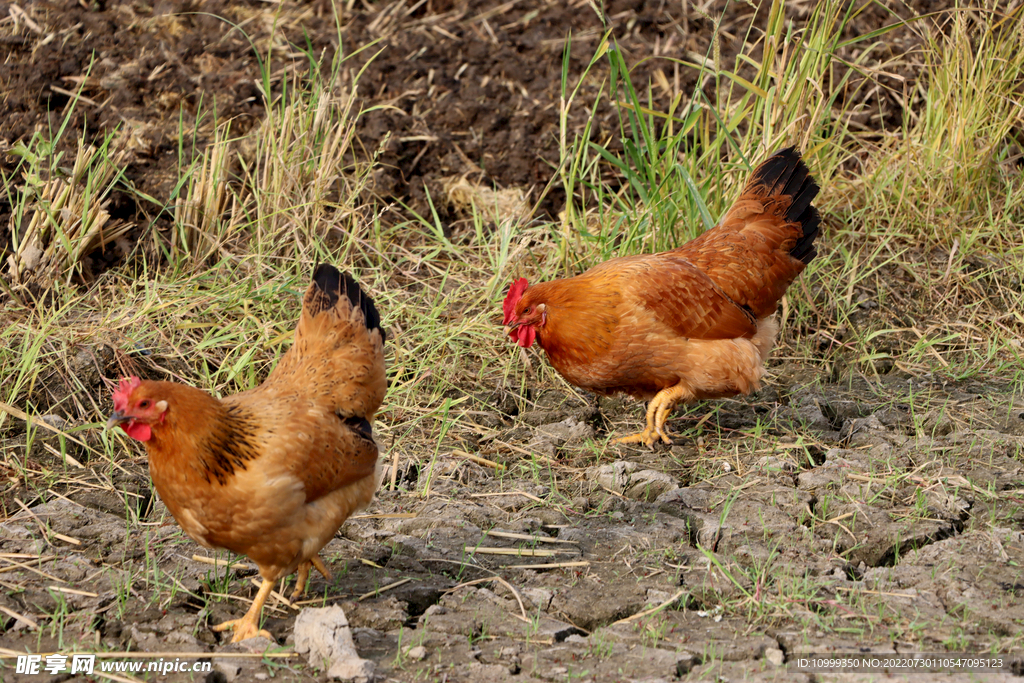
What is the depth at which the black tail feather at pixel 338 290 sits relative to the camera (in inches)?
132

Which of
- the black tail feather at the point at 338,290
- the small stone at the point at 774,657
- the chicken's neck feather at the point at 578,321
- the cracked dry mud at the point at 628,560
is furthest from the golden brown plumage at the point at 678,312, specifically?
the small stone at the point at 774,657

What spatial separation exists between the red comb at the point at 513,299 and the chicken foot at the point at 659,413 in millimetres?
782

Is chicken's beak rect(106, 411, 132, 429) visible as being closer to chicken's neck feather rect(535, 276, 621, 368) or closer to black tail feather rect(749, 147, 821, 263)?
chicken's neck feather rect(535, 276, 621, 368)

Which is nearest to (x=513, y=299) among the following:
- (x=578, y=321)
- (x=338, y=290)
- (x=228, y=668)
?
(x=578, y=321)

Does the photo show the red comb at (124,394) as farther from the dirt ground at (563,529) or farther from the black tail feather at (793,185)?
the black tail feather at (793,185)

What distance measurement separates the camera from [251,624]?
286cm

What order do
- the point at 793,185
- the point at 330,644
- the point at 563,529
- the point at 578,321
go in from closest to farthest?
the point at 330,644 < the point at 563,529 < the point at 578,321 < the point at 793,185

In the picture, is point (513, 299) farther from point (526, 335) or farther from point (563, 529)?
point (563, 529)

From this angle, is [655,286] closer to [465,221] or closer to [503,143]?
[465,221]

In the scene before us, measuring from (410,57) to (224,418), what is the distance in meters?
4.10

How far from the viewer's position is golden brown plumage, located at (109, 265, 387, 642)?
2.73 metres

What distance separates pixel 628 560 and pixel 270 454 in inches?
53.2

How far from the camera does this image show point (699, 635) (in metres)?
2.88

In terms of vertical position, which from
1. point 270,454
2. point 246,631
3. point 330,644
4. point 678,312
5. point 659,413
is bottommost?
point 659,413
